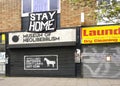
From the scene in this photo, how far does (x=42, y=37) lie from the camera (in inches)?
949

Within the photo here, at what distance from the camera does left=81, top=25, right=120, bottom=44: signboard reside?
858 inches

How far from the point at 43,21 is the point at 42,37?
1049mm

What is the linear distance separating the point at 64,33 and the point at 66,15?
1201 mm

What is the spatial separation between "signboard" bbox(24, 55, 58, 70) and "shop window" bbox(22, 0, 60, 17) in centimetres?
293

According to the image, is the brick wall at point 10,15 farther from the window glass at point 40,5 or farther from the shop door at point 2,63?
the shop door at point 2,63

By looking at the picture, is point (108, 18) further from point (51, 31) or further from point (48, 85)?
point (51, 31)

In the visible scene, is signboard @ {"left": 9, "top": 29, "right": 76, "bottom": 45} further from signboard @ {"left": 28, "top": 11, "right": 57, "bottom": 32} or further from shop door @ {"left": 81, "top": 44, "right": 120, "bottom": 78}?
shop door @ {"left": 81, "top": 44, "right": 120, "bottom": 78}

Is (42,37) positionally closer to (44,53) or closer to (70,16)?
(44,53)

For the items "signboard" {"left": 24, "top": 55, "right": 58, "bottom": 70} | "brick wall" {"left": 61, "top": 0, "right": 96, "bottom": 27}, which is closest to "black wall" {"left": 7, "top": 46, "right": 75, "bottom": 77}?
"signboard" {"left": 24, "top": 55, "right": 58, "bottom": 70}

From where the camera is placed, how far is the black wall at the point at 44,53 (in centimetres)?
2323

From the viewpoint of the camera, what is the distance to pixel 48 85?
18.9 meters

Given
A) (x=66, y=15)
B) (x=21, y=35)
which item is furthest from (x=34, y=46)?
(x=66, y=15)

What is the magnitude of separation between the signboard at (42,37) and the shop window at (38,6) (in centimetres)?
144

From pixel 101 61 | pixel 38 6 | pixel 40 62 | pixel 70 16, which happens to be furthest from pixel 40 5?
pixel 101 61
